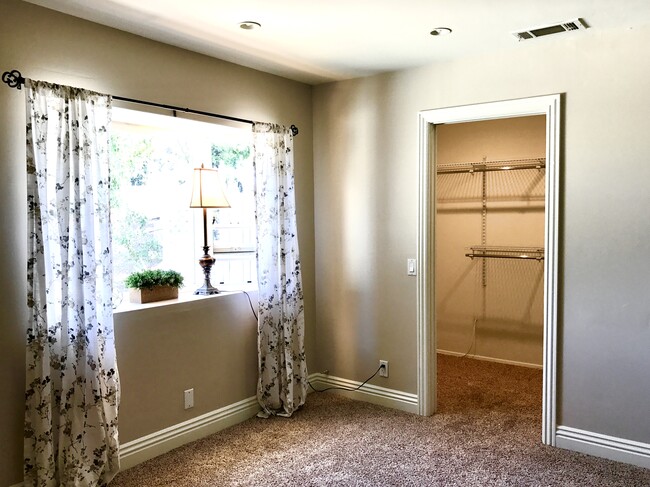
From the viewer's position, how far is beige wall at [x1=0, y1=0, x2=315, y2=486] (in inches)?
101

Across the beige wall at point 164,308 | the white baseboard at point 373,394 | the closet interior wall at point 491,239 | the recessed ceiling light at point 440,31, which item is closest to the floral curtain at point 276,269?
the beige wall at point 164,308

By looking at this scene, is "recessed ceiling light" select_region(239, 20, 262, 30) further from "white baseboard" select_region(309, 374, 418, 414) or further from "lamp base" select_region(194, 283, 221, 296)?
"white baseboard" select_region(309, 374, 418, 414)

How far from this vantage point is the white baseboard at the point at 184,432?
309 cm

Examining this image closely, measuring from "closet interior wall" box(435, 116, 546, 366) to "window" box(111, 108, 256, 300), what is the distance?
2.23 metres

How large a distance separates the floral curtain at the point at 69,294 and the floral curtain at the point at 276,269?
1129 millimetres

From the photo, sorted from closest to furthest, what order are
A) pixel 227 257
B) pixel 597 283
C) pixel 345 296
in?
pixel 597 283, pixel 227 257, pixel 345 296

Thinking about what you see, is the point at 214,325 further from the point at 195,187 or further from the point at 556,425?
the point at 556,425

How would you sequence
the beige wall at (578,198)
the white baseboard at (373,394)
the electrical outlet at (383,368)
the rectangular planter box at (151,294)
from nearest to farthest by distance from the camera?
the beige wall at (578,198) < the rectangular planter box at (151,294) < the white baseboard at (373,394) < the electrical outlet at (383,368)

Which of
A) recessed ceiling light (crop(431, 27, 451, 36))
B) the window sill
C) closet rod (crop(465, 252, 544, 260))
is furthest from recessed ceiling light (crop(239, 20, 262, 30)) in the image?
closet rod (crop(465, 252, 544, 260))

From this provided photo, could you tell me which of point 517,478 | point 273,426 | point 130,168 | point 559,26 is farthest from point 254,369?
point 559,26

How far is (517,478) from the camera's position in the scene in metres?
2.90

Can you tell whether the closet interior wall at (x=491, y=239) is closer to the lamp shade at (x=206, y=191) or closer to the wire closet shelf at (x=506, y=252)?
the wire closet shelf at (x=506, y=252)

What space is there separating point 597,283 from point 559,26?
1.43m

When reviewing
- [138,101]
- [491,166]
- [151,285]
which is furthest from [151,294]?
[491,166]
